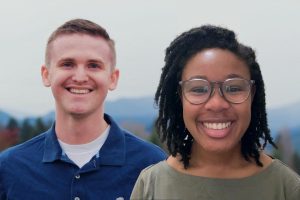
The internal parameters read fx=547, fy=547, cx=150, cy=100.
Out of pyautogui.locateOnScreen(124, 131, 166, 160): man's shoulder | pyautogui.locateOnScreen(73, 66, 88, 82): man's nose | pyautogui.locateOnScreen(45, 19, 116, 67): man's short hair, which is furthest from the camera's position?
pyautogui.locateOnScreen(124, 131, 166, 160): man's shoulder

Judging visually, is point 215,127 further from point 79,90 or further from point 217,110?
point 79,90

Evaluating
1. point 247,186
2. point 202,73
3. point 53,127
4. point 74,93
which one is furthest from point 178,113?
point 53,127

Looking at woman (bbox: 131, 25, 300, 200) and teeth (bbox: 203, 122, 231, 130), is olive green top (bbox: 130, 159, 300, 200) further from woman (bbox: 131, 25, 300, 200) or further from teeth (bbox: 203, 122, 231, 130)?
teeth (bbox: 203, 122, 231, 130)

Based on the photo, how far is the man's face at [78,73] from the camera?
2.64 meters

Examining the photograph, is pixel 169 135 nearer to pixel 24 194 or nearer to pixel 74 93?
pixel 74 93

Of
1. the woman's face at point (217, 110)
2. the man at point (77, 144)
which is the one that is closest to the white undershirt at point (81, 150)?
the man at point (77, 144)

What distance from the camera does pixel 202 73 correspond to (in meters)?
2.07

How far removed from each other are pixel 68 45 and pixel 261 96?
3.36 ft

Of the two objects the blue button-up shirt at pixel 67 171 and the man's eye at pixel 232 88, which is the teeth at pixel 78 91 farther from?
the man's eye at pixel 232 88

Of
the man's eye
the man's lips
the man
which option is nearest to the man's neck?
the man

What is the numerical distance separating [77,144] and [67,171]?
15 centimetres

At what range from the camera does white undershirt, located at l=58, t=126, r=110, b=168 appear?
271cm

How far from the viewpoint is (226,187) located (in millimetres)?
2076

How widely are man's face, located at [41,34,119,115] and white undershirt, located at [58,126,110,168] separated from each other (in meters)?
0.17
